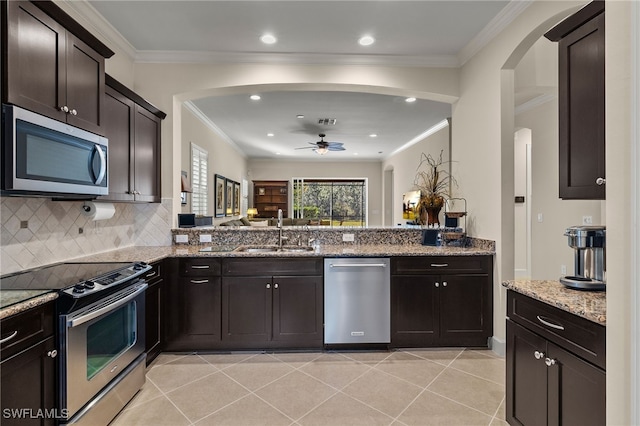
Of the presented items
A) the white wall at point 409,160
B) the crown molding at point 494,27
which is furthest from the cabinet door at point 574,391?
the white wall at point 409,160

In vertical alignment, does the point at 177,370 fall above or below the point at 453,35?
below

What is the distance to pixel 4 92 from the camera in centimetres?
153

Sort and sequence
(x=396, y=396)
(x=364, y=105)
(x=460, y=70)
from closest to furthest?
(x=396, y=396), (x=460, y=70), (x=364, y=105)

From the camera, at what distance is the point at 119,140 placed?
2.66m

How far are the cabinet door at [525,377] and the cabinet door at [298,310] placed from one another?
1.56 metres

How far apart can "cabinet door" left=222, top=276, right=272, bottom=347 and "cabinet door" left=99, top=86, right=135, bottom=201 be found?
114 cm

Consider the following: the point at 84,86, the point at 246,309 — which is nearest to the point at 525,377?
the point at 246,309

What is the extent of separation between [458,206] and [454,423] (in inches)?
87.7

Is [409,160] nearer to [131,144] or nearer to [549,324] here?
[131,144]

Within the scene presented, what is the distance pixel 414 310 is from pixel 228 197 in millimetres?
5241

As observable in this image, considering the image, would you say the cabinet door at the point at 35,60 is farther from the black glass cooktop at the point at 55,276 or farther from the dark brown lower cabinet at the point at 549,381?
the dark brown lower cabinet at the point at 549,381

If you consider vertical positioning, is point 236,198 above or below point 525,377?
above
